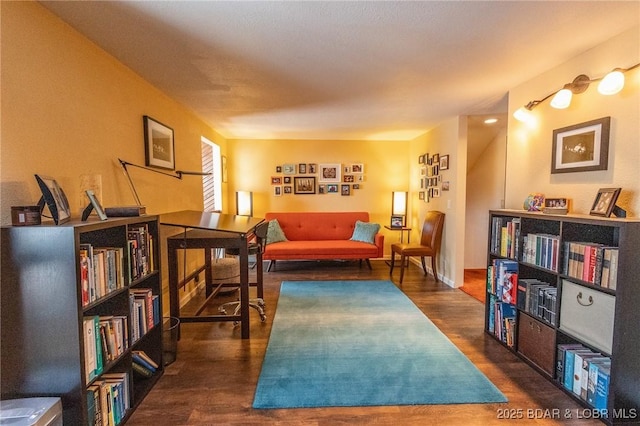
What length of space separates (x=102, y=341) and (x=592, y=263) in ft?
9.17

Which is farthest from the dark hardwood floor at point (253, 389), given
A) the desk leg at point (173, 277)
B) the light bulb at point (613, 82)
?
the light bulb at point (613, 82)

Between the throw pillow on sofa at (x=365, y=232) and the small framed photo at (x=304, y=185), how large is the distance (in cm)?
114

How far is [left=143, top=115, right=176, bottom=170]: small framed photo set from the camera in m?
2.73

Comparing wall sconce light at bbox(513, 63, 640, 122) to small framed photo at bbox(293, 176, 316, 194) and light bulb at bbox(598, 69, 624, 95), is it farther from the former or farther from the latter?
small framed photo at bbox(293, 176, 316, 194)

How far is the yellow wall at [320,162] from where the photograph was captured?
5.71 m

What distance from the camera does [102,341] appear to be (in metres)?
1.56

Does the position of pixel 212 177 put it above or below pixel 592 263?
above

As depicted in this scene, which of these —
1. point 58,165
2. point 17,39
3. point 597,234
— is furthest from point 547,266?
point 17,39

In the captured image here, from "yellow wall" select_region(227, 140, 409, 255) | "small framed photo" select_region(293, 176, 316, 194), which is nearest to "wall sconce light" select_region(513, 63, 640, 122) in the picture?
"yellow wall" select_region(227, 140, 409, 255)

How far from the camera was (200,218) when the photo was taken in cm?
288

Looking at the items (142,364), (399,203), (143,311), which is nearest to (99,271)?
(143,311)

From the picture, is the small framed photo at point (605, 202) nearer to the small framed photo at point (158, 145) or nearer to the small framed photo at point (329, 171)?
the small framed photo at point (158, 145)

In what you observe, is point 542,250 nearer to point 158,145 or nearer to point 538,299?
point 538,299

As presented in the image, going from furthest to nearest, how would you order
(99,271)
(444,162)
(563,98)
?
(444,162) < (563,98) < (99,271)
